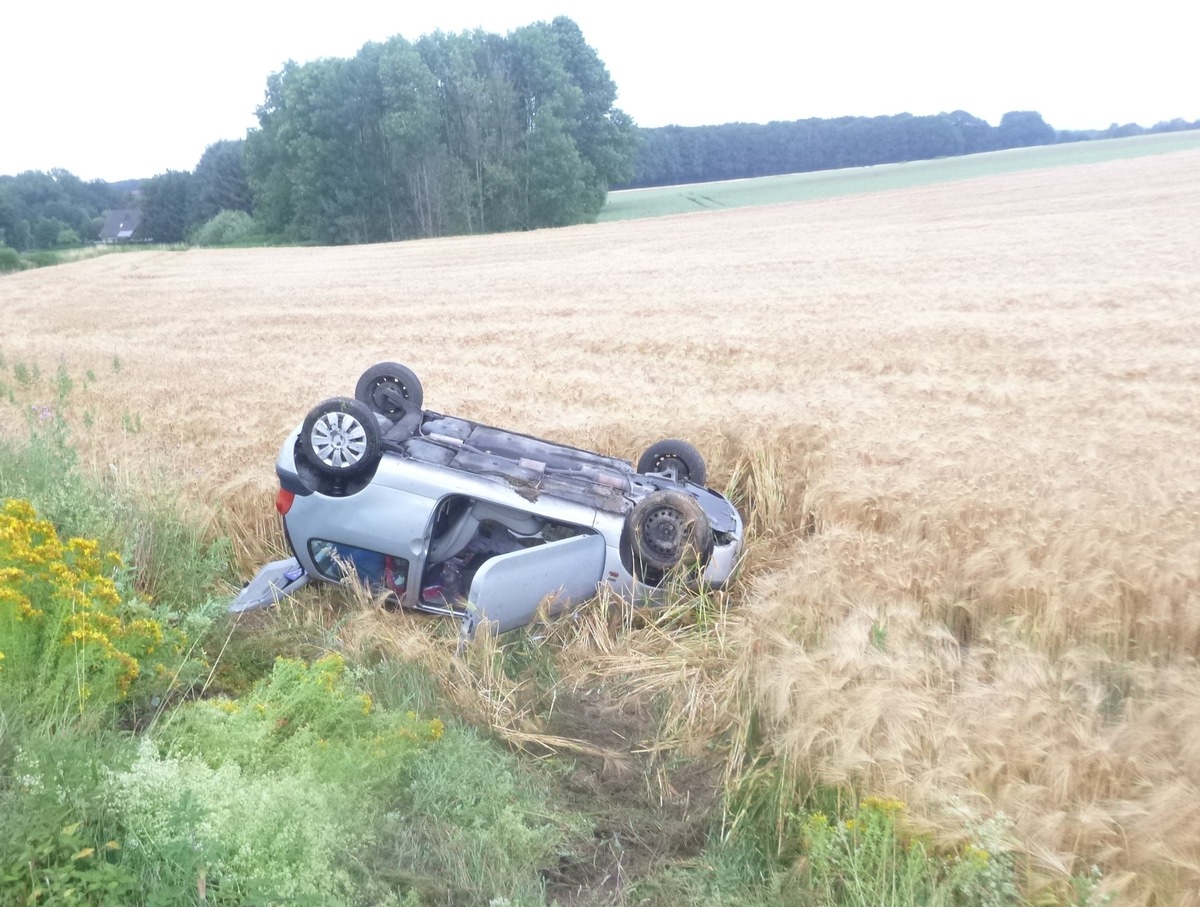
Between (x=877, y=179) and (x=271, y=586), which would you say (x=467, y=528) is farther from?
→ (x=877, y=179)

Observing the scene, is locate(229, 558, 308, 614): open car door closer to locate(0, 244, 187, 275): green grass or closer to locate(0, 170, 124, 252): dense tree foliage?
locate(0, 170, 124, 252): dense tree foliage

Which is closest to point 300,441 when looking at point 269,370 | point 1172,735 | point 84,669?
point 84,669

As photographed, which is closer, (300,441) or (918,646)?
(918,646)

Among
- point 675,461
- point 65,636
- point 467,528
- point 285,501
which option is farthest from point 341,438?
point 675,461

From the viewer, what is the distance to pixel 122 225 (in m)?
66.2

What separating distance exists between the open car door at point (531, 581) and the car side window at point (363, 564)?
1.85ft

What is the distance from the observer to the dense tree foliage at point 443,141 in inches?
2223

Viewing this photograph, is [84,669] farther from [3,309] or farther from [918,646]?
[3,309]

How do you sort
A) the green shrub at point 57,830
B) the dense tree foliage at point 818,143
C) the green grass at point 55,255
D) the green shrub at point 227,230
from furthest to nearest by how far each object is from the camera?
the dense tree foliage at point 818,143 < the green shrub at point 227,230 < the green grass at point 55,255 < the green shrub at point 57,830

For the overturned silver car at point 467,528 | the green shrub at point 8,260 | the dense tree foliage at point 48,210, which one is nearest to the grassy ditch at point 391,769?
the overturned silver car at point 467,528

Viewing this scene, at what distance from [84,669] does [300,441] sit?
8.01 ft

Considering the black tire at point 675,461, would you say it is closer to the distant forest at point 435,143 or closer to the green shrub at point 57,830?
the green shrub at point 57,830

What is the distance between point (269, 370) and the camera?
42.9 feet

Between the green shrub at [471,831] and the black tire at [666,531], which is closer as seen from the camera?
the green shrub at [471,831]
